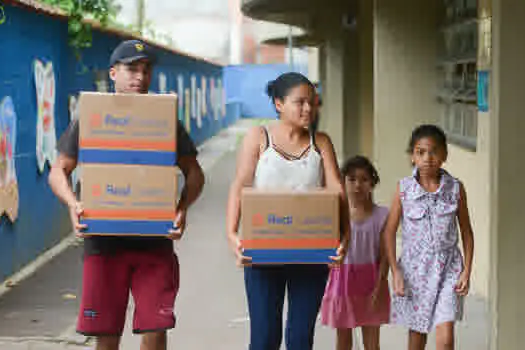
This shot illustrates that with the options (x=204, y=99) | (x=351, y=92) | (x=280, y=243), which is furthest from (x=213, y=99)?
(x=280, y=243)

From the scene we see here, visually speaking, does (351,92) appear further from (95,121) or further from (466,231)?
(95,121)

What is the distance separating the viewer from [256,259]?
448 centimetres

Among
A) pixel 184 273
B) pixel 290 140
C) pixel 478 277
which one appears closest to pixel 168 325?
pixel 290 140

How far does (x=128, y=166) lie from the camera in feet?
15.1

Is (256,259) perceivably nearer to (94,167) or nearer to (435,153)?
(94,167)

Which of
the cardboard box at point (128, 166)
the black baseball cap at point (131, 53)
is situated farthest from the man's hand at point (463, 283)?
the black baseball cap at point (131, 53)

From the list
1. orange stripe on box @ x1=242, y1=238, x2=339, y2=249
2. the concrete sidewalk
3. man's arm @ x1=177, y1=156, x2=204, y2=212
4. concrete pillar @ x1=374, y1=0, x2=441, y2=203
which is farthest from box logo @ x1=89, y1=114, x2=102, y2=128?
concrete pillar @ x1=374, y1=0, x2=441, y2=203

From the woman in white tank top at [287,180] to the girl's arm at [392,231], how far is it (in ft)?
2.45

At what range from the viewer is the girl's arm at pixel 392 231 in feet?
17.3

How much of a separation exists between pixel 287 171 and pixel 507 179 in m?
1.47

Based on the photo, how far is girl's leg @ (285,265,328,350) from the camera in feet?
15.2

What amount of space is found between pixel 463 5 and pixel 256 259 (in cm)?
573

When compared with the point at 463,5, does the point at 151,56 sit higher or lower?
lower

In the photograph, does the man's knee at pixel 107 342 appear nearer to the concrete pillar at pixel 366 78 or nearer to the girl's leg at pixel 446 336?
the girl's leg at pixel 446 336
